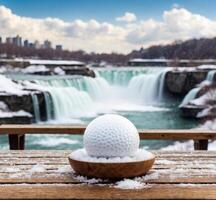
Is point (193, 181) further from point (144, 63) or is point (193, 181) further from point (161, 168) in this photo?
point (144, 63)

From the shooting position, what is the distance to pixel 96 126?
192 centimetres

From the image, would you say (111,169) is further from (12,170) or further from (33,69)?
(33,69)

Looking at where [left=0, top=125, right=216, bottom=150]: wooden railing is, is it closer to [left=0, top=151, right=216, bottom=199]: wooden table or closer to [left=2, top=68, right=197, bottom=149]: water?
[left=0, top=151, right=216, bottom=199]: wooden table

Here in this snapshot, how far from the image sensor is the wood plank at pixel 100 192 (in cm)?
169

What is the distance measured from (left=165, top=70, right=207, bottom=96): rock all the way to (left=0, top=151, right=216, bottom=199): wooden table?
2007 centimetres

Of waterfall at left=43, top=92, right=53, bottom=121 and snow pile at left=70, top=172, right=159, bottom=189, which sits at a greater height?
snow pile at left=70, top=172, right=159, bottom=189

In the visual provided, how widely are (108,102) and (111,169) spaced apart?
19.9 metres

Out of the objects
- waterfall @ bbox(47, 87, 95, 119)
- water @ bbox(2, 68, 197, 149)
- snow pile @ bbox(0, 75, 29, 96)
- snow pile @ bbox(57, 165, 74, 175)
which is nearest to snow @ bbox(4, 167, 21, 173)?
snow pile @ bbox(57, 165, 74, 175)

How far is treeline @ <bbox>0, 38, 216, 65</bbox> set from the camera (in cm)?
4728

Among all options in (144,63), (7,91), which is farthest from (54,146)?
(144,63)

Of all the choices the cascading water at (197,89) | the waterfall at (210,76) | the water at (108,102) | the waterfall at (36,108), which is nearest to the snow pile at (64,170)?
the water at (108,102)

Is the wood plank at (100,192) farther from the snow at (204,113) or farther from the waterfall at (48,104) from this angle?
the snow at (204,113)

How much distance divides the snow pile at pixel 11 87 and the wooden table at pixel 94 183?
13.0 m

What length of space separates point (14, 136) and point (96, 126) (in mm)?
2149
